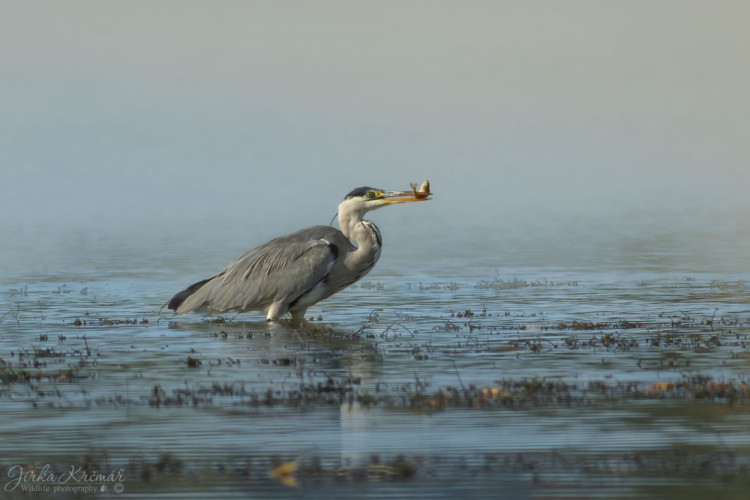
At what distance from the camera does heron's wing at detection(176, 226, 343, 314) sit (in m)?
20.1

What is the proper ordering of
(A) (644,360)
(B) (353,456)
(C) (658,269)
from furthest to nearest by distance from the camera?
(C) (658,269) → (A) (644,360) → (B) (353,456)

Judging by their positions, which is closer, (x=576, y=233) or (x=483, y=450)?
(x=483, y=450)

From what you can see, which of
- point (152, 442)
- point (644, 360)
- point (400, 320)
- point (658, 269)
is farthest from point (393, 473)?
point (658, 269)

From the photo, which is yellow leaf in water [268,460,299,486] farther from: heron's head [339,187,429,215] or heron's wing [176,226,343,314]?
heron's head [339,187,429,215]

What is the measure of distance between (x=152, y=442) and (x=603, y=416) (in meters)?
3.72

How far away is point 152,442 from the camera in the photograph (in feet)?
35.2

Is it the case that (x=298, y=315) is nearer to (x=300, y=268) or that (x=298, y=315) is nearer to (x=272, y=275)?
(x=272, y=275)

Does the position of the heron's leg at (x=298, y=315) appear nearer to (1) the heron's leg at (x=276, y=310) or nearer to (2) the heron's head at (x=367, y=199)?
(1) the heron's leg at (x=276, y=310)

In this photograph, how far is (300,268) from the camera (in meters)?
20.1

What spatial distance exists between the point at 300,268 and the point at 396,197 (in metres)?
1.96

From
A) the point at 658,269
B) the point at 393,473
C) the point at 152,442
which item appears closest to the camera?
the point at 393,473

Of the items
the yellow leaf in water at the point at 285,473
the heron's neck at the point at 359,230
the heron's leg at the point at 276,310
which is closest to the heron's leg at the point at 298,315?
the heron's leg at the point at 276,310

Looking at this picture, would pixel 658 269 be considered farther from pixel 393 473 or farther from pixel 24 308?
pixel 393 473

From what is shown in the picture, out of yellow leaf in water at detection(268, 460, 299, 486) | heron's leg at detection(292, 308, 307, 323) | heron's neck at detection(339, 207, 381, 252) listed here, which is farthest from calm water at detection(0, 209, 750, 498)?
heron's neck at detection(339, 207, 381, 252)
